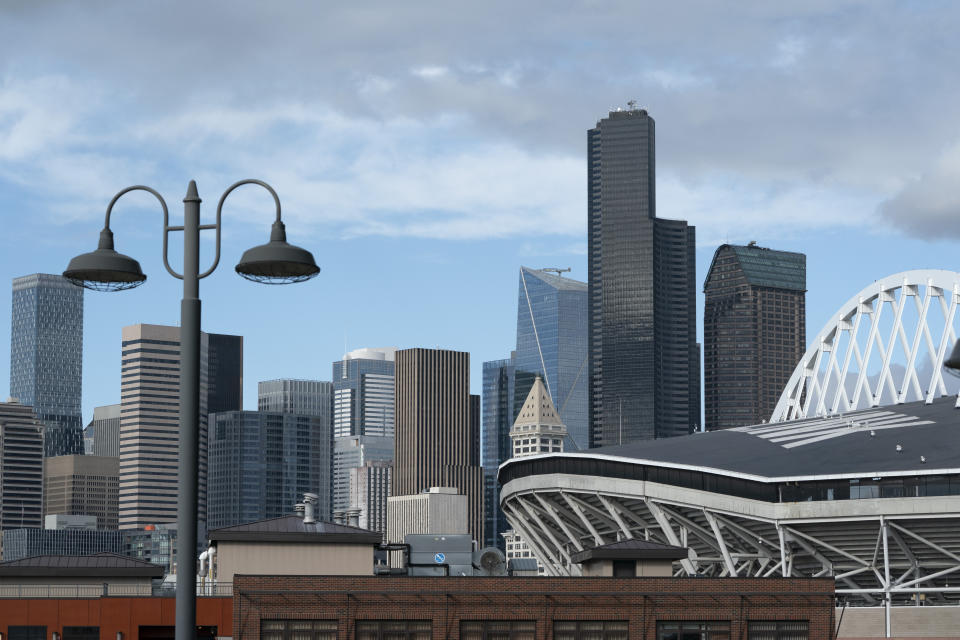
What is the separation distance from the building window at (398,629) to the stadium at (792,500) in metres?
35.2

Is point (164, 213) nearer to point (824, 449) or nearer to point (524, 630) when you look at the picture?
point (524, 630)

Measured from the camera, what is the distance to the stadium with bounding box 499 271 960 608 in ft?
320

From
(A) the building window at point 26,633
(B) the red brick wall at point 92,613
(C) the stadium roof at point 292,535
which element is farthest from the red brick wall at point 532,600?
(A) the building window at point 26,633

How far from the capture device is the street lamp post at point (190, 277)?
2288 cm

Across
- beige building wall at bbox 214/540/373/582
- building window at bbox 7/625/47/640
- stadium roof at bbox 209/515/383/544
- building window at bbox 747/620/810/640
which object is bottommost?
building window at bbox 7/625/47/640

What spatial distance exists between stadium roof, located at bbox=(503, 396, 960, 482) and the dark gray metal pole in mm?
81013

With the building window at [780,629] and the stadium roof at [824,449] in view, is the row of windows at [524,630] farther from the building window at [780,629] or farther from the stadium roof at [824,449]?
the stadium roof at [824,449]

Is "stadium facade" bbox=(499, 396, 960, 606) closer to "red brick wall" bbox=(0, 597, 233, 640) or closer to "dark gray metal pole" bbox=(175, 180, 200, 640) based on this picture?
"red brick wall" bbox=(0, 597, 233, 640)

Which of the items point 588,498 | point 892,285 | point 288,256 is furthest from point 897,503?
point 288,256

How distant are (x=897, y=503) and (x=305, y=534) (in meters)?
40.7

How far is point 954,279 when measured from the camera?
13450 centimetres

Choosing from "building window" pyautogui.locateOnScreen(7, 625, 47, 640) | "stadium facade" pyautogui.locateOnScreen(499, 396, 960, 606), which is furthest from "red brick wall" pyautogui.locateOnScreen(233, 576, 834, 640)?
"stadium facade" pyautogui.locateOnScreen(499, 396, 960, 606)

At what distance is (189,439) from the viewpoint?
75.6 ft

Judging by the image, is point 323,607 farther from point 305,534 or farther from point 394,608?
point 305,534
